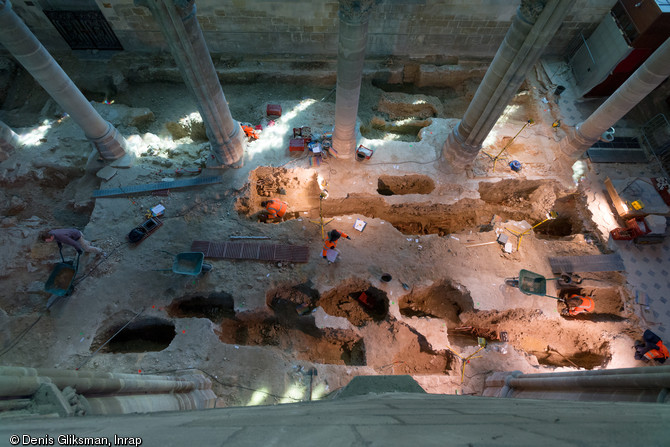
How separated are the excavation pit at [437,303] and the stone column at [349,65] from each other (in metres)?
4.54

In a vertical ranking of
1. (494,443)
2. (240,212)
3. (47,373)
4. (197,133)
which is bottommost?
(494,443)

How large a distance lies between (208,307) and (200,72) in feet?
18.3

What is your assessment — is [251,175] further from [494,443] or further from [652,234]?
[652,234]

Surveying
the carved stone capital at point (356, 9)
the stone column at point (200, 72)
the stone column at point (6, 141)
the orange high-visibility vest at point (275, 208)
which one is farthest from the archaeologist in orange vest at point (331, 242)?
the stone column at point (6, 141)

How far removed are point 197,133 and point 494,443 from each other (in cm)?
1277

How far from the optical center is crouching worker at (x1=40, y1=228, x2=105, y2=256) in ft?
26.6

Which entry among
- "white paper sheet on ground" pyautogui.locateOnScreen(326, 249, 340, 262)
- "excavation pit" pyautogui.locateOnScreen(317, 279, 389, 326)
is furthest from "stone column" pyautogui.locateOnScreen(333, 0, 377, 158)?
"excavation pit" pyautogui.locateOnScreen(317, 279, 389, 326)

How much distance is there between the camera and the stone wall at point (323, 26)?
39.7 ft

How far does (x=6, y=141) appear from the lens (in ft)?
34.4

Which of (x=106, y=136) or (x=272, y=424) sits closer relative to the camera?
(x=272, y=424)

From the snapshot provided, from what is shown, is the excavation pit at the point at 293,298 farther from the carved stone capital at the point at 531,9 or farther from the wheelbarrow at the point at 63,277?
the carved stone capital at the point at 531,9

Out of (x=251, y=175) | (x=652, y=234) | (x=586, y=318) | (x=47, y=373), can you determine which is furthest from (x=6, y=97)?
(x=652, y=234)

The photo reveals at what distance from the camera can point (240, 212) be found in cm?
1032

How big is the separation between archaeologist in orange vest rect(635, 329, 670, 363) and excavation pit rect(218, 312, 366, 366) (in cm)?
644
